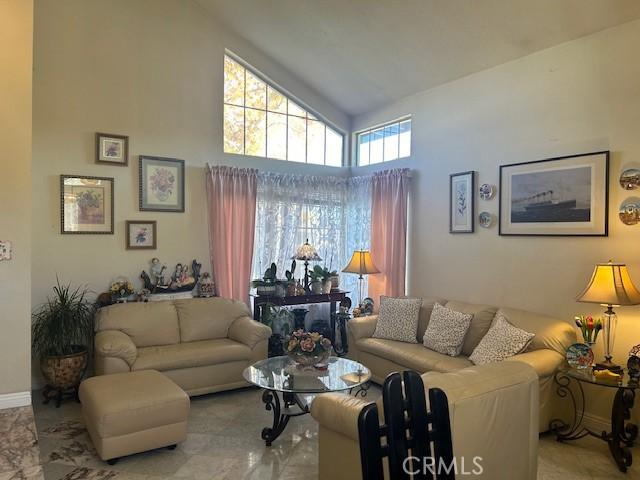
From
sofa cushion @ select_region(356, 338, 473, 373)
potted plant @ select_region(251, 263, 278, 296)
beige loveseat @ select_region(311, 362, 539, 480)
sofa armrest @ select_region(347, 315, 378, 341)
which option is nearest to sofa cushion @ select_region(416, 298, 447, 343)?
sofa cushion @ select_region(356, 338, 473, 373)

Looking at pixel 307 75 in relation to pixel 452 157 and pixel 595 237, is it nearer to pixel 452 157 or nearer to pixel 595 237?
pixel 452 157

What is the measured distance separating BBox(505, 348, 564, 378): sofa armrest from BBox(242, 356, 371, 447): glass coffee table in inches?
44.5

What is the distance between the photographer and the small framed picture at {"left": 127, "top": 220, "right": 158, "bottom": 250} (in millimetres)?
4840

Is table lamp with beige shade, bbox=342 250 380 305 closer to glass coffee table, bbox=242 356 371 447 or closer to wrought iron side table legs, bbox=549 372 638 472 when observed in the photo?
glass coffee table, bbox=242 356 371 447

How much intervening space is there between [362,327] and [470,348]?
1.11m

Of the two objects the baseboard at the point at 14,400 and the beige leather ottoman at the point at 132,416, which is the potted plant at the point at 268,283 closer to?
the beige leather ottoman at the point at 132,416

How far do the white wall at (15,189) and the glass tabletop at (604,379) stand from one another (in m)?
4.04

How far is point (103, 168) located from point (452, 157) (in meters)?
3.64

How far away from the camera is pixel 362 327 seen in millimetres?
4684

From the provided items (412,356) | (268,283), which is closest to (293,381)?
(412,356)

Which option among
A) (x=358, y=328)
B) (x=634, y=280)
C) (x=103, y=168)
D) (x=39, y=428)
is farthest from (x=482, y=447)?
(x=103, y=168)

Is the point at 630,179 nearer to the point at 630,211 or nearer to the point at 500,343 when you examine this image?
the point at 630,211

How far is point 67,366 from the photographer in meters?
3.98
